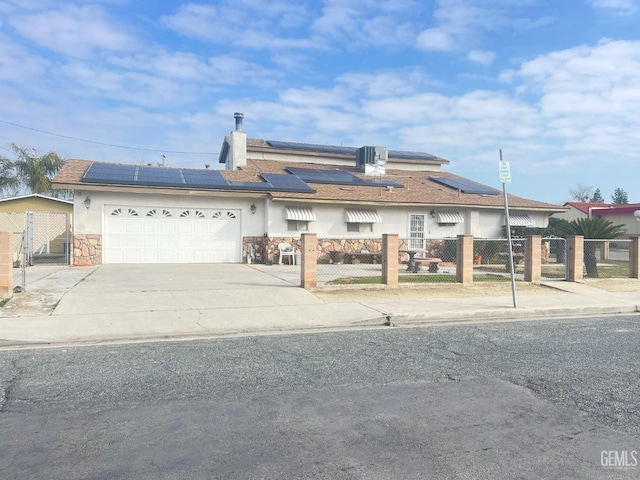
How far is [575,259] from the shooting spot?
51.8ft

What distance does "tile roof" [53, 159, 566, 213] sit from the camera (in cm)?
1998

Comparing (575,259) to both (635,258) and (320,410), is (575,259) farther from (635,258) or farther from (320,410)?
(320,410)

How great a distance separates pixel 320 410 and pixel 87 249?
16.5m

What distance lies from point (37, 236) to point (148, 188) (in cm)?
501

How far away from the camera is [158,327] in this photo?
8.55 m

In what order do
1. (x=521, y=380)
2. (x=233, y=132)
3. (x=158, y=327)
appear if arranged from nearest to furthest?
(x=521, y=380) → (x=158, y=327) → (x=233, y=132)

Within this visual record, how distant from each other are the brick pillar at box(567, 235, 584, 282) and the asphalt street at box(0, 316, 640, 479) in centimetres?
880

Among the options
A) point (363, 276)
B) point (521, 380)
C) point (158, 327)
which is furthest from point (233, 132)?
point (521, 380)

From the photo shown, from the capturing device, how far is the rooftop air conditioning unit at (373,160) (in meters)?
28.5

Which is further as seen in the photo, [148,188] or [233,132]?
[233,132]

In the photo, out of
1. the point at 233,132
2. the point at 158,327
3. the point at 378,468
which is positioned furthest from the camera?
the point at 233,132

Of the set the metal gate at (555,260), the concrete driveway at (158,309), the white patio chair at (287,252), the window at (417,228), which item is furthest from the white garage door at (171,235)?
the metal gate at (555,260)

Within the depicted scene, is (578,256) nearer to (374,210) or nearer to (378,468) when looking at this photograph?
(374,210)

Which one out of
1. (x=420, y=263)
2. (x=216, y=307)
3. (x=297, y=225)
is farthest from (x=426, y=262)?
(x=216, y=307)
